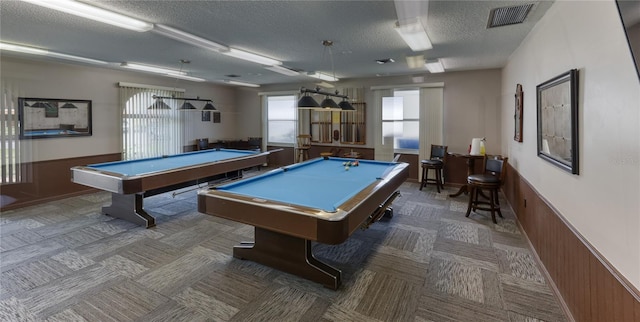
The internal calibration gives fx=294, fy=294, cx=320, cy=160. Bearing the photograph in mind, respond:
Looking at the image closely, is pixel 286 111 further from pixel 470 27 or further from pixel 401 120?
pixel 470 27

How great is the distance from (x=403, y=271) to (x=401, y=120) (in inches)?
190

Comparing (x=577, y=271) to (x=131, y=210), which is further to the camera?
(x=131, y=210)

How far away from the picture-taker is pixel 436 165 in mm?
5762

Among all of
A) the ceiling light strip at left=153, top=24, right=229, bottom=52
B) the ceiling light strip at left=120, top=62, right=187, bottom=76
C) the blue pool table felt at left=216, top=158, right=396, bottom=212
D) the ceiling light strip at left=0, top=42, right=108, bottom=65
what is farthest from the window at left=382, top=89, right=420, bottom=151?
the ceiling light strip at left=0, top=42, right=108, bottom=65

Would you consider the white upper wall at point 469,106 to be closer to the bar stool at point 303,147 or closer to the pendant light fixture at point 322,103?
the bar stool at point 303,147

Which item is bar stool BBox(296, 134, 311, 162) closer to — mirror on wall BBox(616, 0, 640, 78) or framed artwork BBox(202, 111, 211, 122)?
framed artwork BBox(202, 111, 211, 122)

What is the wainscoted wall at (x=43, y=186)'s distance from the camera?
4.79 metres

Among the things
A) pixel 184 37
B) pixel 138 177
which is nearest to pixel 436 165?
pixel 184 37

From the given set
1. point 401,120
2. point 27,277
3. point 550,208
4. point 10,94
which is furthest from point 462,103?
point 10,94

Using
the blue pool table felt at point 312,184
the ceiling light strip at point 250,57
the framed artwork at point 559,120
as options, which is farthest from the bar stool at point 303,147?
the framed artwork at point 559,120

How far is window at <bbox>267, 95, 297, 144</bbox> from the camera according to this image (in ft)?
27.7

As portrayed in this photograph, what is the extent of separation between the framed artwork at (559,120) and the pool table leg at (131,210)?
4547 millimetres

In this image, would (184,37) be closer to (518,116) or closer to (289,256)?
(289,256)

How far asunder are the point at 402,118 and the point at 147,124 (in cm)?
593
